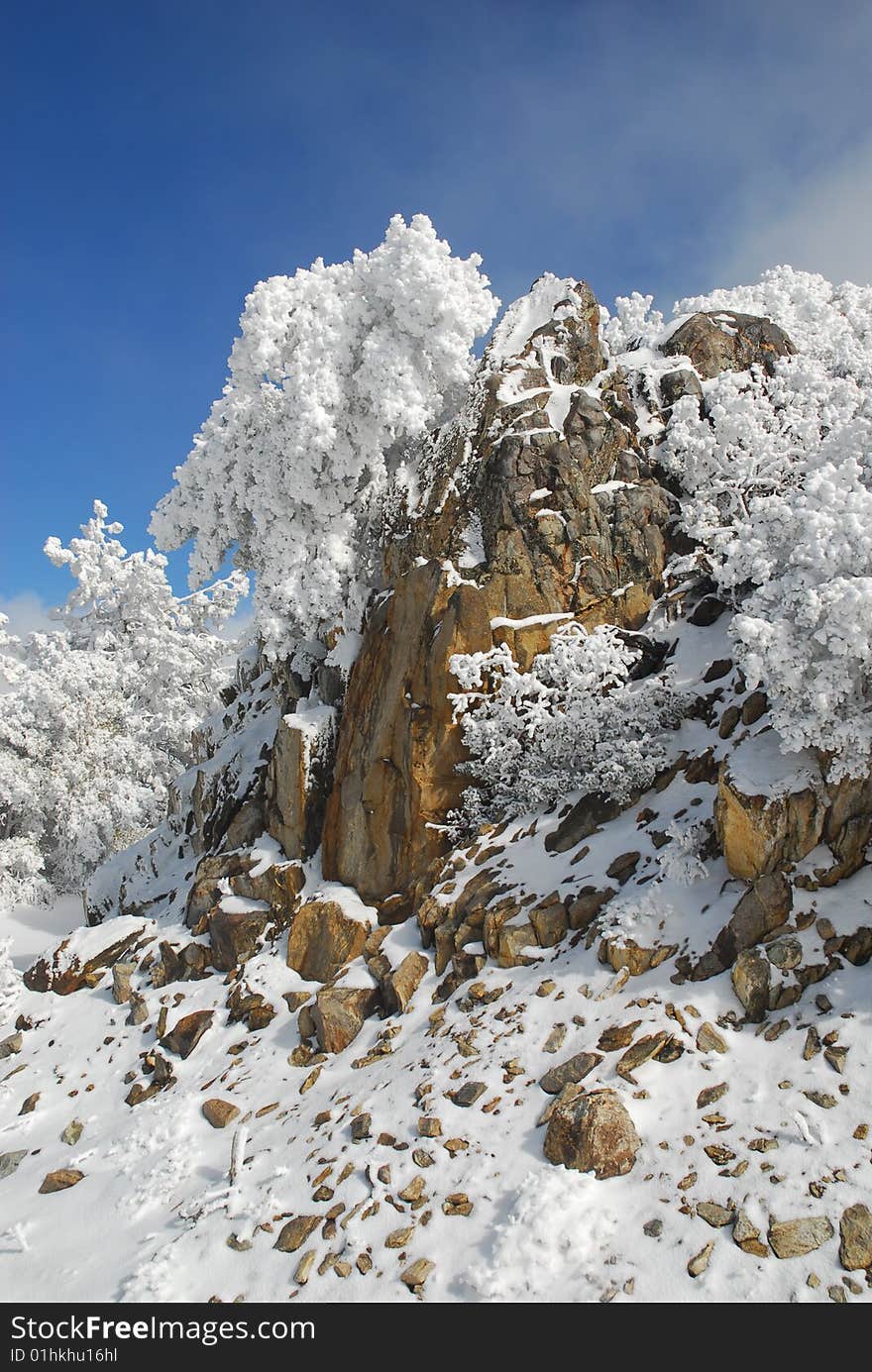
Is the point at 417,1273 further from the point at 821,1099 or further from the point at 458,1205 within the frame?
the point at 821,1099

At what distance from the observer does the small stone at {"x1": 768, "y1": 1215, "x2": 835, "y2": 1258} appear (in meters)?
5.81

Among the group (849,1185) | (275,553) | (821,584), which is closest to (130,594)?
(275,553)

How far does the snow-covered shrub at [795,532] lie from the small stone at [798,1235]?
4.84 m

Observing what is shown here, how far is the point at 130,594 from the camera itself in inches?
→ 1362

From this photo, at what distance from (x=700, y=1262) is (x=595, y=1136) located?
1451mm

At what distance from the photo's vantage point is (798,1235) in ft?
19.4

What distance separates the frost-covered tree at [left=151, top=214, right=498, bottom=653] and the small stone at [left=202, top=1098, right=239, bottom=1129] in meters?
10.8

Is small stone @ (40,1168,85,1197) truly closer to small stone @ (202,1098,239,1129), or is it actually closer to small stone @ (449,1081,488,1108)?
small stone @ (202,1098,239,1129)

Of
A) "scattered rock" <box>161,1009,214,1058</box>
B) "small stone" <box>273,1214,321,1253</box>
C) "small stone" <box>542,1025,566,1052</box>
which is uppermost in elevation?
"small stone" <box>542,1025,566,1052</box>

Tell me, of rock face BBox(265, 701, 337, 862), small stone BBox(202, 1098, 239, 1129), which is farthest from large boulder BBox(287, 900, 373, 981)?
small stone BBox(202, 1098, 239, 1129)

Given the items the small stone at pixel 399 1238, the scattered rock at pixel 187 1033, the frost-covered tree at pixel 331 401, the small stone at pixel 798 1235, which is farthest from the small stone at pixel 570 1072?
the frost-covered tree at pixel 331 401

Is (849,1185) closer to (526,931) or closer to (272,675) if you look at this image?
(526,931)

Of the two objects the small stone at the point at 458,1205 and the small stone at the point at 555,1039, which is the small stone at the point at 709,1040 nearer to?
the small stone at the point at 555,1039

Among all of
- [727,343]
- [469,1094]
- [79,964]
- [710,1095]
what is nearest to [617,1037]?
[710,1095]
